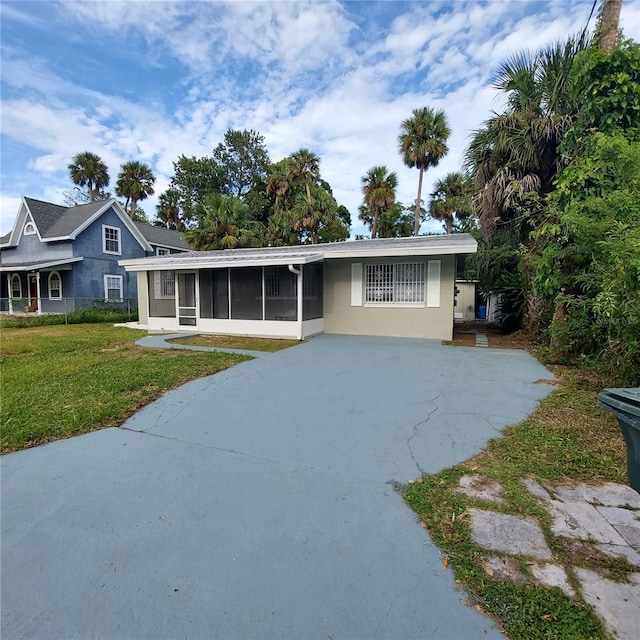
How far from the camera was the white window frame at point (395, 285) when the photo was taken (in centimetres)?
1074

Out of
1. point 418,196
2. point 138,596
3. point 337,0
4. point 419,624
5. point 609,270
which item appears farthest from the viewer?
point 418,196

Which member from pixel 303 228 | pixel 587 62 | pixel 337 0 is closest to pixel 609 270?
pixel 587 62

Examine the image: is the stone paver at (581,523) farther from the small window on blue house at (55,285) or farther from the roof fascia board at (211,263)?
the small window on blue house at (55,285)

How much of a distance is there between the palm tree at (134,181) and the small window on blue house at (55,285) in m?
12.3

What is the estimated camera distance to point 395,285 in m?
11.0

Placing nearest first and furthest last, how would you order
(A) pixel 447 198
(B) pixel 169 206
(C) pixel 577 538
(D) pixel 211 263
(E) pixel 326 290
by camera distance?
1. (C) pixel 577 538
2. (D) pixel 211 263
3. (E) pixel 326 290
4. (A) pixel 447 198
5. (B) pixel 169 206

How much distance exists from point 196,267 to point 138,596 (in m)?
10.3

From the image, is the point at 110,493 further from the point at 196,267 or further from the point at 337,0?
the point at 337,0

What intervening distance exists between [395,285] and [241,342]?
4962 mm

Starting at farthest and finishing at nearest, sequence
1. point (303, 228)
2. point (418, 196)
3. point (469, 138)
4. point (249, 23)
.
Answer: point (303, 228) → point (418, 196) → point (469, 138) → point (249, 23)

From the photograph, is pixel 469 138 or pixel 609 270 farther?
pixel 469 138

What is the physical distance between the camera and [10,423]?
4066 mm

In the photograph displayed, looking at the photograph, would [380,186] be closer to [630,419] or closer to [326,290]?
[326,290]

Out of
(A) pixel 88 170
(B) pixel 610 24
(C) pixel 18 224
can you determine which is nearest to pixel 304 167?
(C) pixel 18 224
